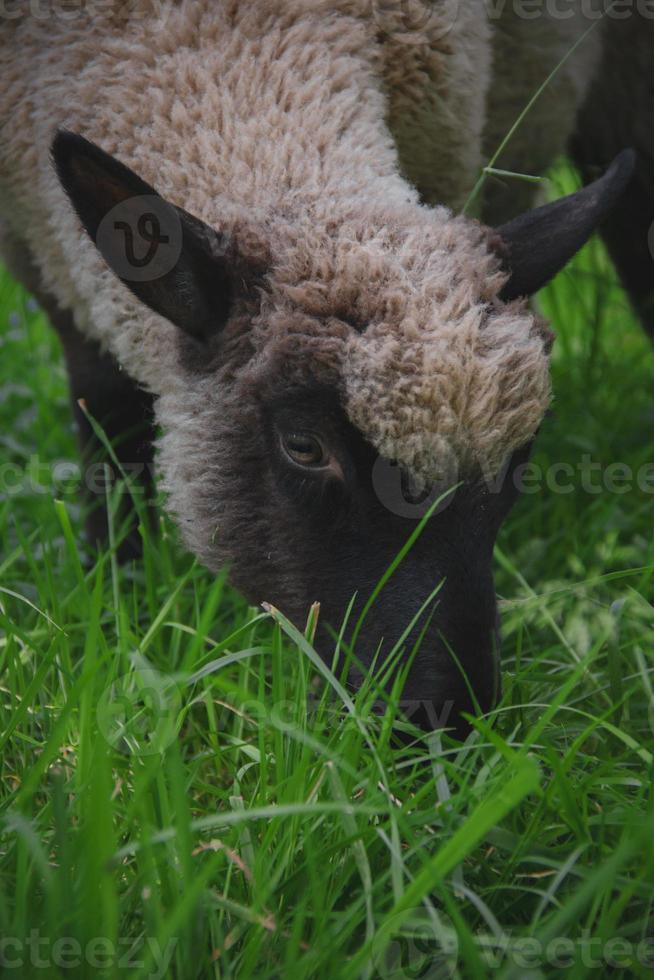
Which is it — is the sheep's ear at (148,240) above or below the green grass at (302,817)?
above

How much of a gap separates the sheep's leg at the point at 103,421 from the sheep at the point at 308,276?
41 centimetres

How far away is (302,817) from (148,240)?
1.39 meters

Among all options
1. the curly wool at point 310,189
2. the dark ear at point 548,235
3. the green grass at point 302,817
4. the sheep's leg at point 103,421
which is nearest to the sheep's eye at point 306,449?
the curly wool at point 310,189

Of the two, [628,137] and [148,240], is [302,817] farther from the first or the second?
[628,137]

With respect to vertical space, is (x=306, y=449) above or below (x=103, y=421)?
above

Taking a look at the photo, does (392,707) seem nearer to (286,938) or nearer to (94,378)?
(286,938)

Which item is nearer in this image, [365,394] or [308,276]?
[365,394]

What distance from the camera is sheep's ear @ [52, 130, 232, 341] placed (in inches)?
97.0

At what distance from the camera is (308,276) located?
2.50m

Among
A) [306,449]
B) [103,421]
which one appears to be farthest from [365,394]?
[103,421]

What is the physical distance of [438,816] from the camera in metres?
2.08

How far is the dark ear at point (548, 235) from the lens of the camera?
2717mm

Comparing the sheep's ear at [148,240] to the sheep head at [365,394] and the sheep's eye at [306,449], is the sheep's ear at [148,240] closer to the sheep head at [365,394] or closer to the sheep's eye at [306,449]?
the sheep head at [365,394]

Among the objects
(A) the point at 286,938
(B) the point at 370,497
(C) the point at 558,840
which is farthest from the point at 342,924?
(B) the point at 370,497
